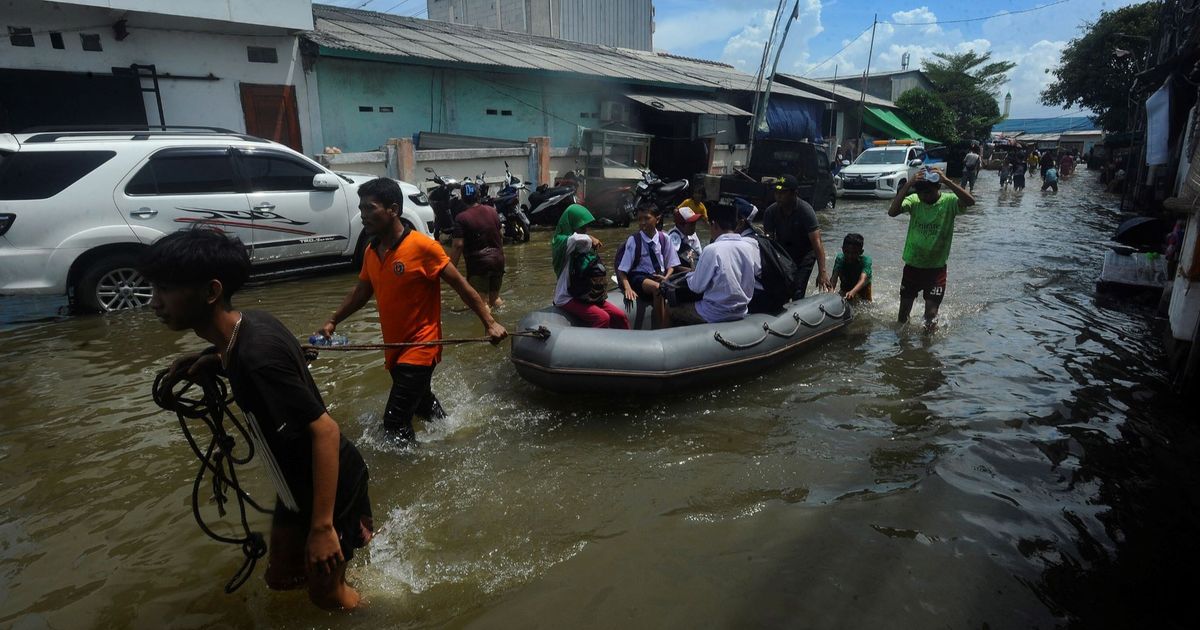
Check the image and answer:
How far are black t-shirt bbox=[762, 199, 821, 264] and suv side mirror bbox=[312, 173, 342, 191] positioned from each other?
5.00m

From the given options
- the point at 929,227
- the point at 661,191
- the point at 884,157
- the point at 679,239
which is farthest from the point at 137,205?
the point at 884,157

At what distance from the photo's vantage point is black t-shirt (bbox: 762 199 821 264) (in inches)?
236

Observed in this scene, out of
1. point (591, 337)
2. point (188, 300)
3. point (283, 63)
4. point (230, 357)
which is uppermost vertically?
point (283, 63)

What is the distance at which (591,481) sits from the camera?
3.62 m

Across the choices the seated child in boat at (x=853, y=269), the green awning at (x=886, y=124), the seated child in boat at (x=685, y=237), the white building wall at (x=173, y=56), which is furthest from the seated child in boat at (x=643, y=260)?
the green awning at (x=886, y=124)

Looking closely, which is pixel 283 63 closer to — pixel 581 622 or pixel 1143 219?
pixel 581 622

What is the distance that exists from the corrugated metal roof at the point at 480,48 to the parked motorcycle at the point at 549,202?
10.8 ft

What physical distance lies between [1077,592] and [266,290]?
307 inches

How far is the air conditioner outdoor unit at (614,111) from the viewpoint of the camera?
17.1 metres

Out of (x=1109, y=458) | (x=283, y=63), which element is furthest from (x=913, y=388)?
(x=283, y=63)

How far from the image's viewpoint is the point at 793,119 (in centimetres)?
2319

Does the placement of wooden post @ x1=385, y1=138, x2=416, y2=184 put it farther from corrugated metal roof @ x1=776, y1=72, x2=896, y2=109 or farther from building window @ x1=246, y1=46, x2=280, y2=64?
corrugated metal roof @ x1=776, y1=72, x2=896, y2=109

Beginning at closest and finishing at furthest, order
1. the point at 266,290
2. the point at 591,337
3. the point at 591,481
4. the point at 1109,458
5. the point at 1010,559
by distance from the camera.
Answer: the point at 1010,559 < the point at 591,481 < the point at 1109,458 < the point at 591,337 < the point at 266,290

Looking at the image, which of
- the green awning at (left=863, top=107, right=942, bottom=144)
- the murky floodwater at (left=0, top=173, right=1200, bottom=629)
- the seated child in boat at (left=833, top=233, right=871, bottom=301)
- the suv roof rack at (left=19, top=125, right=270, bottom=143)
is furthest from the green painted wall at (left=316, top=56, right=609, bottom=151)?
the green awning at (left=863, top=107, right=942, bottom=144)
